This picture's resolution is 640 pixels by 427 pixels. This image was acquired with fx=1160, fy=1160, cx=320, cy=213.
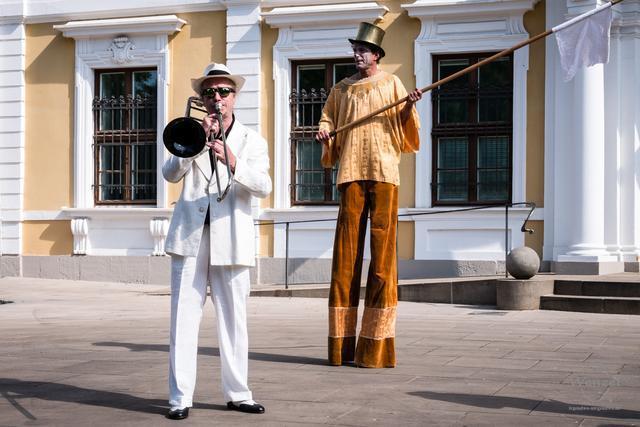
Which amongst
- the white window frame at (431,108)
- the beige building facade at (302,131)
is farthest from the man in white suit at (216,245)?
the white window frame at (431,108)

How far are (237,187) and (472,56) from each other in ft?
38.3

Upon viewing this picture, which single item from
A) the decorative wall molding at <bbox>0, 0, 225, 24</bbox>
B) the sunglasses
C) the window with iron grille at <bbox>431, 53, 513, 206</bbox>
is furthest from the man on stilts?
the decorative wall molding at <bbox>0, 0, 225, 24</bbox>

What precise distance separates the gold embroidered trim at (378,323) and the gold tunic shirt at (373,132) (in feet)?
3.10

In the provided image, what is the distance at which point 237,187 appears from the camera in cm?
646

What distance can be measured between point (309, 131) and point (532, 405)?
12.3 metres

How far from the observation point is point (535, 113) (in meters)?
17.1

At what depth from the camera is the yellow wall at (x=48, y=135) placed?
19656mm

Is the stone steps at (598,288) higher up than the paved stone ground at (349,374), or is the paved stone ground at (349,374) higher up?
the stone steps at (598,288)

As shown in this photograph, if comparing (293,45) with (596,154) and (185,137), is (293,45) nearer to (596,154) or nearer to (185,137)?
(596,154)

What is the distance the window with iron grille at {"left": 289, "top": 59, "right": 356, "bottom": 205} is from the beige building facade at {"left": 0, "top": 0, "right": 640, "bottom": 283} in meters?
0.03

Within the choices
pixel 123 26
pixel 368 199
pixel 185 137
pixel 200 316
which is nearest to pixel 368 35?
pixel 368 199

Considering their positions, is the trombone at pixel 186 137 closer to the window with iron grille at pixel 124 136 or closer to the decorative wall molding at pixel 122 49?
the window with iron grille at pixel 124 136

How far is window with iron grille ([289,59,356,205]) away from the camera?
60.5 ft

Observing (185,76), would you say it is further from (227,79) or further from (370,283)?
(227,79)
